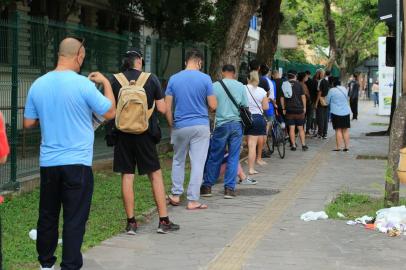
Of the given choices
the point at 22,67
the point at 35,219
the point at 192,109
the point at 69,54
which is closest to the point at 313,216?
the point at 192,109

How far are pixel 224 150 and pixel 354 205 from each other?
73.2 inches

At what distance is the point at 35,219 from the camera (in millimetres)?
7285

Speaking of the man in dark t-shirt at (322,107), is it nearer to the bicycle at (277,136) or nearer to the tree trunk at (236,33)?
the bicycle at (277,136)

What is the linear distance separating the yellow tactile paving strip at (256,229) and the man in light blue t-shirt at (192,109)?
99cm

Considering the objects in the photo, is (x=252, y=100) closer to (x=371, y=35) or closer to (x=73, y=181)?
(x=73, y=181)

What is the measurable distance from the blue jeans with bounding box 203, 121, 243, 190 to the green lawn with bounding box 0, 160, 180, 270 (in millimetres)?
908

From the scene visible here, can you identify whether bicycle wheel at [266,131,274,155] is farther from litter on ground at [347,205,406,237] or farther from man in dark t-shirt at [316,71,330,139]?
litter on ground at [347,205,406,237]

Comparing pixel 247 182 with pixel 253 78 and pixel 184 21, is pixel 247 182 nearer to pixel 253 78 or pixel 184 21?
pixel 253 78

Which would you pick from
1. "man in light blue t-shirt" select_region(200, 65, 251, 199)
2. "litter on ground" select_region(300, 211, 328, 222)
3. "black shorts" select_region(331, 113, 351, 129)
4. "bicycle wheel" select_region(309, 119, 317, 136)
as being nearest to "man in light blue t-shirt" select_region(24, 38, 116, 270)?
"litter on ground" select_region(300, 211, 328, 222)

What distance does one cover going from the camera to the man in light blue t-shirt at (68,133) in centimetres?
482

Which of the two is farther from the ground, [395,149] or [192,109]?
[192,109]

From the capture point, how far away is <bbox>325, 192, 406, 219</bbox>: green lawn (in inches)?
317

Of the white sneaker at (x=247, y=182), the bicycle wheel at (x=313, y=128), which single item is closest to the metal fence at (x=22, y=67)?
the white sneaker at (x=247, y=182)

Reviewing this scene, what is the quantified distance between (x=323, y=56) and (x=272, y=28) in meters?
36.1
